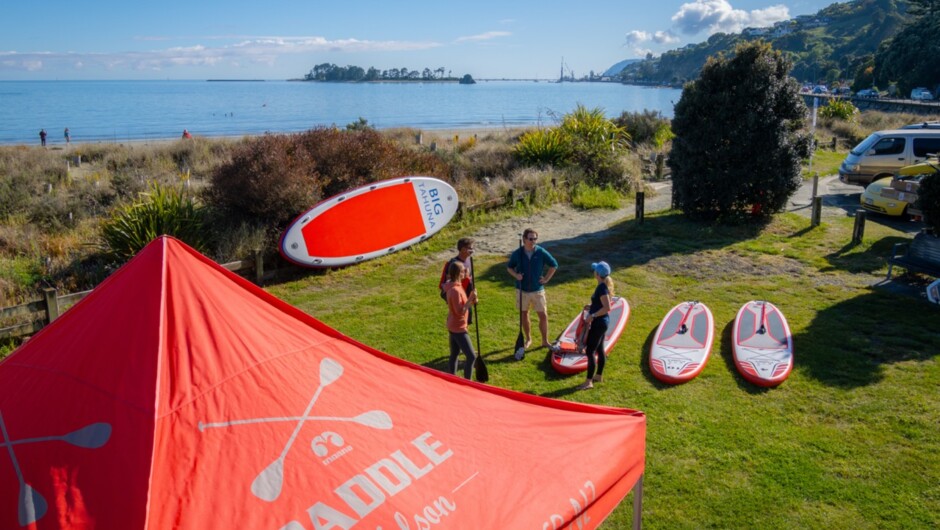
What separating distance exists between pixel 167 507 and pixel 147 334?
1.13 metres

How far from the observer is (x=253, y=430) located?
11.5ft

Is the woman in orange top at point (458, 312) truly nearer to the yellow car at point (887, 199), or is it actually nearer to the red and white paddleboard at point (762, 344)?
the red and white paddleboard at point (762, 344)

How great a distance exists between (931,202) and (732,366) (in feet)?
18.1

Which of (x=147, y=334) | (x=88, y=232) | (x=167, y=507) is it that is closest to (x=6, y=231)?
(x=88, y=232)

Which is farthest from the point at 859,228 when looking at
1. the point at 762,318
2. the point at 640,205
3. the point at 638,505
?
the point at 638,505

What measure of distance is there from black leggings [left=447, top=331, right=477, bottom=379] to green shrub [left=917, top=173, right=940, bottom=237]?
857 cm

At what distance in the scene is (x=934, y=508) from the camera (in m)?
5.49

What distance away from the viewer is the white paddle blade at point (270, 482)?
3.20 m

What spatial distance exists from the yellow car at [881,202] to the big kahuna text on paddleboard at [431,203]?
37.2ft

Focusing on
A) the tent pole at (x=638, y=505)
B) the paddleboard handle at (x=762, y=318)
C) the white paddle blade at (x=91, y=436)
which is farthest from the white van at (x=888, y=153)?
the white paddle blade at (x=91, y=436)

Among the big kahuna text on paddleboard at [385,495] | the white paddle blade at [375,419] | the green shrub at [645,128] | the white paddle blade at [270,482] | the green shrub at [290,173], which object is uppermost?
the green shrub at [645,128]

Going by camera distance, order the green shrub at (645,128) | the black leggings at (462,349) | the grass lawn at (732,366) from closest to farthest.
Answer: the grass lawn at (732,366) → the black leggings at (462,349) → the green shrub at (645,128)

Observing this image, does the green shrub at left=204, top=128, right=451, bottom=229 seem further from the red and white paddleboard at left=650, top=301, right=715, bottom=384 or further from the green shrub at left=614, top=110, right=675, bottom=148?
the green shrub at left=614, top=110, right=675, bottom=148

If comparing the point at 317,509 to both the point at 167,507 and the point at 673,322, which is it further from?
the point at 673,322
